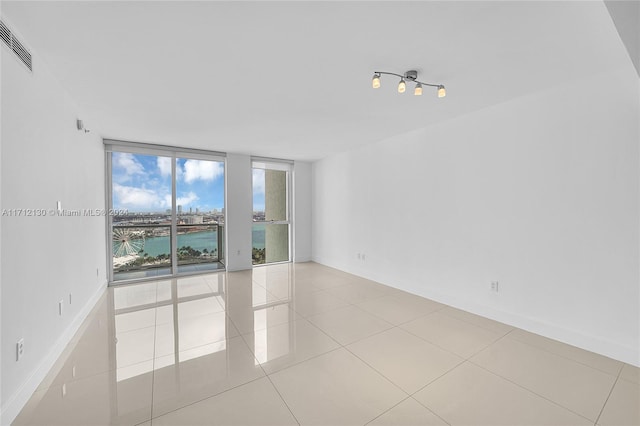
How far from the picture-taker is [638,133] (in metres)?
2.15

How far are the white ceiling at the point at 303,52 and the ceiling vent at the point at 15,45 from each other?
0.07 m

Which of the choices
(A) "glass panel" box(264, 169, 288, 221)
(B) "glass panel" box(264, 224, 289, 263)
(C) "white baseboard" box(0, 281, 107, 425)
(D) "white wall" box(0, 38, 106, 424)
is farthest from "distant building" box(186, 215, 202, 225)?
(C) "white baseboard" box(0, 281, 107, 425)

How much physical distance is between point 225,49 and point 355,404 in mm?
2670

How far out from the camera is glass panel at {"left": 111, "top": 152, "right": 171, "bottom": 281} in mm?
4633

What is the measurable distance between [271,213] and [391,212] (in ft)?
10.2

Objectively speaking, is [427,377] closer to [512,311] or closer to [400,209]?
[512,311]

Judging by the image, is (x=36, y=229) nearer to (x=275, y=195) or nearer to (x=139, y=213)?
(x=139, y=213)

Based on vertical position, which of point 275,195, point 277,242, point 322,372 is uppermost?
point 275,195

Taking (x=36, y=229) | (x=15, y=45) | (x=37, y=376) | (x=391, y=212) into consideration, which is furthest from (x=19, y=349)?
(x=391, y=212)

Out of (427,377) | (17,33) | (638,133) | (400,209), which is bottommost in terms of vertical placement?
(427,377)

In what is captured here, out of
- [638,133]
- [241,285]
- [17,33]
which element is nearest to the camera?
[17,33]

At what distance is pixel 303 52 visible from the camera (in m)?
1.99

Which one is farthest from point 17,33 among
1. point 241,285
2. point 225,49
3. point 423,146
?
point 423,146

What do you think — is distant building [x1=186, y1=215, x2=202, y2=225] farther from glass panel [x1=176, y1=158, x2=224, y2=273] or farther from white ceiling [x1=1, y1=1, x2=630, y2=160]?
white ceiling [x1=1, y1=1, x2=630, y2=160]
